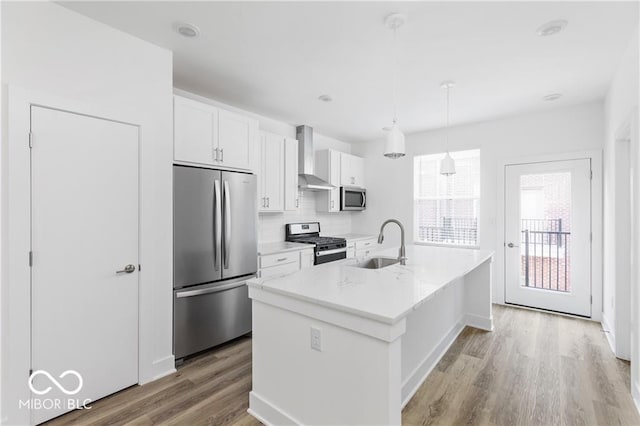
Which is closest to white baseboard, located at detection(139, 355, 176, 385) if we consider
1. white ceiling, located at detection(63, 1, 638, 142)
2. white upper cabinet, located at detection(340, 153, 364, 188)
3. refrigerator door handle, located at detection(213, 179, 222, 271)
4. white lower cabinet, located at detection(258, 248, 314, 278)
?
refrigerator door handle, located at detection(213, 179, 222, 271)

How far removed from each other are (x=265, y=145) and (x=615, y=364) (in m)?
4.05

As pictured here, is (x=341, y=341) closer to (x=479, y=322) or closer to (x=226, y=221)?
(x=226, y=221)

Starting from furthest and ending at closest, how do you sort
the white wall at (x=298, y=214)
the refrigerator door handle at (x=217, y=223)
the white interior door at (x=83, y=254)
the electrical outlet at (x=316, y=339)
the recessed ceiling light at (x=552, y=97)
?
the white wall at (x=298, y=214) < the recessed ceiling light at (x=552, y=97) < the refrigerator door handle at (x=217, y=223) < the white interior door at (x=83, y=254) < the electrical outlet at (x=316, y=339)

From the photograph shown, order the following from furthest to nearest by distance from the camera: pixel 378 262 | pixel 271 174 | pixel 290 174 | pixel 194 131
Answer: pixel 290 174
pixel 271 174
pixel 378 262
pixel 194 131

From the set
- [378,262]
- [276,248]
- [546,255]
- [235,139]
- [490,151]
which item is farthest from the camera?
[490,151]

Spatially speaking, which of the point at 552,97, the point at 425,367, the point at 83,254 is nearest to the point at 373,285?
the point at 425,367

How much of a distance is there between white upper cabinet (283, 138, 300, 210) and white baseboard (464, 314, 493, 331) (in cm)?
252

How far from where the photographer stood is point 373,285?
74.6 inches

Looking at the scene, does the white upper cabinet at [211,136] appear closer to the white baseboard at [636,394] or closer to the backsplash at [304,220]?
the backsplash at [304,220]

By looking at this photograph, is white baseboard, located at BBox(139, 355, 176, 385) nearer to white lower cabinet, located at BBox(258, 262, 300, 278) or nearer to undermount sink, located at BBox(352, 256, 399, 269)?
white lower cabinet, located at BBox(258, 262, 300, 278)

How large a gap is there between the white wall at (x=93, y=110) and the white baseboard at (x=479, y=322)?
10.1ft

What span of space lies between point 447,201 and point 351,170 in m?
1.66

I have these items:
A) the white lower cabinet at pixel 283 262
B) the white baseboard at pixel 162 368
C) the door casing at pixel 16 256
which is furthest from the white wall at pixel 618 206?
the door casing at pixel 16 256

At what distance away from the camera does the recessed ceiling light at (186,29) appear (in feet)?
7.17
